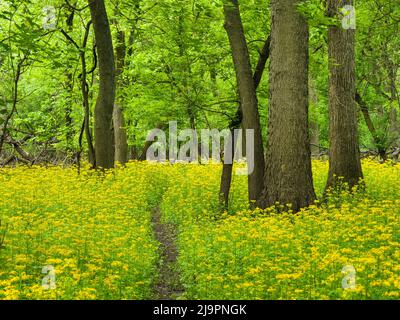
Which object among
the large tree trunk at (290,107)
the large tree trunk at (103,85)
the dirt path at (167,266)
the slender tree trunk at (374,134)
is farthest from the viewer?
the slender tree trunk at (374,134)

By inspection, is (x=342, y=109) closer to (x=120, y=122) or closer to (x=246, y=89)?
(x=246, y=89)

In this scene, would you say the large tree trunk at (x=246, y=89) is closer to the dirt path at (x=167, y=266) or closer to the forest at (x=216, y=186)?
the forest at (x=216, y=186)

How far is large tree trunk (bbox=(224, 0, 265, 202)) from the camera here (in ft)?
42.5

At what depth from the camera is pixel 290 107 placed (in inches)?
469

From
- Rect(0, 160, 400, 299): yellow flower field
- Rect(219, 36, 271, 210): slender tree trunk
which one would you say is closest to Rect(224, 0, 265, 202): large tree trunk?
Rect(219, 36, 271, 210): slender tree trunk

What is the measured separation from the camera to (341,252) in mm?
7926

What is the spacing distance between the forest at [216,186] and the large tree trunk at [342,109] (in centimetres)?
3

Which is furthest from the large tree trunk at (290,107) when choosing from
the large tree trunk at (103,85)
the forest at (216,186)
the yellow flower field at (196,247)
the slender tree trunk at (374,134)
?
the slender tree trunk at (374,134)

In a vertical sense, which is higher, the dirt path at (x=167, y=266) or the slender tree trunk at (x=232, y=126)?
the slender tree trunk at (x=232, y=126)

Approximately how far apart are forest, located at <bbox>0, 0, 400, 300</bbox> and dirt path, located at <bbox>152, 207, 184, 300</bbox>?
40 millimetres

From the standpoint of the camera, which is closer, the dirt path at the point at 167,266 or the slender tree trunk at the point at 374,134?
the dirt path at the point at 167,266

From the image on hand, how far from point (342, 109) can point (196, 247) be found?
22.0 ft

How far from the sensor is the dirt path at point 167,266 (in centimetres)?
815

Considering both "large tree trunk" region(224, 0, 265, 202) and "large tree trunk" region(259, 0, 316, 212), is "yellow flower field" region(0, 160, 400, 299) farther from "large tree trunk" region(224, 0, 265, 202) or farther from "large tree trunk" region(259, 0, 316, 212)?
"large tree trunk" region(224, 0, 265, 202)
